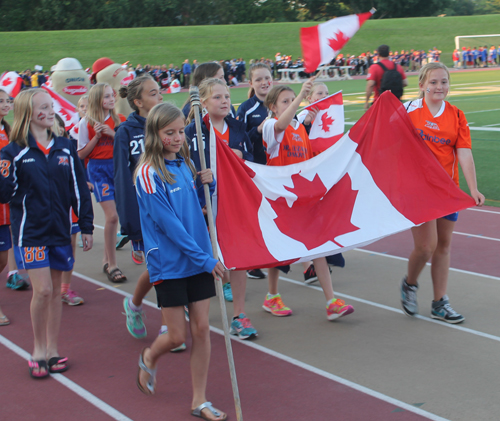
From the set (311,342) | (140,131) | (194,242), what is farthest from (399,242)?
(194,242)

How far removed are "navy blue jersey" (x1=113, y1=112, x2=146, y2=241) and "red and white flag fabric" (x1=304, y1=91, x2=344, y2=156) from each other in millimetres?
1948

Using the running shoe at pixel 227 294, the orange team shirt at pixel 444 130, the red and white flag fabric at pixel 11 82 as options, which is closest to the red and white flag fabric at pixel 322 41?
the orange team shirt at pixel 444 130

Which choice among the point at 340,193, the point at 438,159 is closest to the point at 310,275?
the point at 340,193

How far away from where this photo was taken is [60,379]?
448cm

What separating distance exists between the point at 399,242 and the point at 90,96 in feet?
14.5

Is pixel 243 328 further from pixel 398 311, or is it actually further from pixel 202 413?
pixel 398 311

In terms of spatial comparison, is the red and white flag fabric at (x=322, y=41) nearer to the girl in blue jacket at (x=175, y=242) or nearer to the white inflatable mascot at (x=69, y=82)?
the girl in blue jacket at (x=175, y=242)

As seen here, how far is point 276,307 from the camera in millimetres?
5648

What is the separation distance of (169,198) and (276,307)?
2.29 metres

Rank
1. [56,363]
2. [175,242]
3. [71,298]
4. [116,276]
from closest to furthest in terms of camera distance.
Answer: [175,242] < [56,363] < [71,298] < [116,276]

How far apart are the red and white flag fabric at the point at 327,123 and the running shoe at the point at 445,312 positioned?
2.07 metres

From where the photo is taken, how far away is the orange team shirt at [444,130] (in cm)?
514

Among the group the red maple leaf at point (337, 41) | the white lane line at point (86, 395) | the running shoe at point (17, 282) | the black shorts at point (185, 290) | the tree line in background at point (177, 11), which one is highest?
the tree line in background at point (177, 11)

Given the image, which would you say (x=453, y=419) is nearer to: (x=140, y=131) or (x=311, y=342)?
(x=311, y=342)
